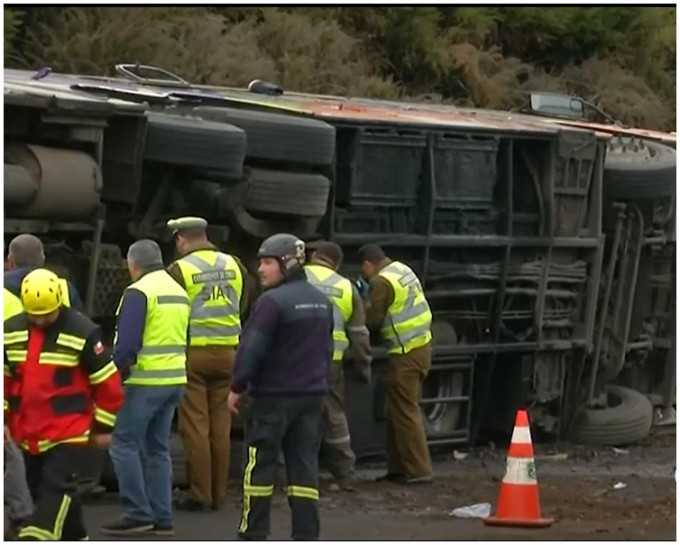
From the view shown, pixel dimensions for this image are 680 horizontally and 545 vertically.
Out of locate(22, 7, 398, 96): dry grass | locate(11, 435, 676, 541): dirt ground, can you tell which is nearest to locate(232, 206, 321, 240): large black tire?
locate(11, 435, 676, 541): dirt ground

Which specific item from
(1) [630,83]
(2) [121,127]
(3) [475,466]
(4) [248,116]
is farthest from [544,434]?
(1) [630,83]

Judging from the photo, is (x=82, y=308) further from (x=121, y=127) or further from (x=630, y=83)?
(x=630, y=83)

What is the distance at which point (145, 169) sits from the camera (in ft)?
37.2

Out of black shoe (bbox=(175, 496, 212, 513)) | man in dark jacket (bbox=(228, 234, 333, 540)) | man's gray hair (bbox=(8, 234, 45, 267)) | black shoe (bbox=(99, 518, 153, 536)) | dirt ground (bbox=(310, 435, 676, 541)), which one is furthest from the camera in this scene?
black shoe (bbox=(175, 496, 212, 513))

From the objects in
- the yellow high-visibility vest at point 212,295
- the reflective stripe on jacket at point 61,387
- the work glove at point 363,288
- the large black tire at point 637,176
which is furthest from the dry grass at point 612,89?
the reflective stripe on jacket at point 61,387

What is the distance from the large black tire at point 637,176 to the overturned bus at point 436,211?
0.06 feet

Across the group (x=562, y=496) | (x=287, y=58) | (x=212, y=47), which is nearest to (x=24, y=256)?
(x=562, y=496)

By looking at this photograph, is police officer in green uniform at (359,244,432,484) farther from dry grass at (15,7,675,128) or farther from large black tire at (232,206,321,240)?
dry grass at (15,7,675,128)

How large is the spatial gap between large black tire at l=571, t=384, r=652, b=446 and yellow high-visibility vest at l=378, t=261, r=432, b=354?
9.38ft

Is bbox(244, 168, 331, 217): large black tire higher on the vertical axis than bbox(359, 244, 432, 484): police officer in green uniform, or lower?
higher

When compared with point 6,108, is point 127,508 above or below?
below

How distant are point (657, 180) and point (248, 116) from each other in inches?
161

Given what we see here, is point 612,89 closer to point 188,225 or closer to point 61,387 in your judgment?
point 188,225

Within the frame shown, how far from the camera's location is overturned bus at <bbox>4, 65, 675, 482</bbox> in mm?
10922
